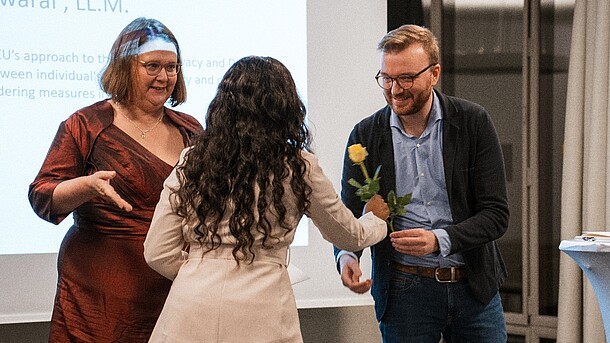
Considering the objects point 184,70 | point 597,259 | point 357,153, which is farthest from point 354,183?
point 184,70

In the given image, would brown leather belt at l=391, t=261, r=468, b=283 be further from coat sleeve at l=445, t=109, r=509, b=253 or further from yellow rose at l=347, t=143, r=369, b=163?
yellow rose at l=347, t=143, r=369, b=163

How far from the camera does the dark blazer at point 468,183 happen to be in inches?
105

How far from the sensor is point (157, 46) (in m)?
2.65

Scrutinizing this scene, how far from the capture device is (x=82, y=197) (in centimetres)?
244

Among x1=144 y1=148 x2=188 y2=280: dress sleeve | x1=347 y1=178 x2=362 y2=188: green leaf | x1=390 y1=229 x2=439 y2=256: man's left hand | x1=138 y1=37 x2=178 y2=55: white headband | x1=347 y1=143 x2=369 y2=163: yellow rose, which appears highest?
x1=138 y1=37 x2=178 y2=55: white headband

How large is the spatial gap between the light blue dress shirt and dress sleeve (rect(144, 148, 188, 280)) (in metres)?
0.78

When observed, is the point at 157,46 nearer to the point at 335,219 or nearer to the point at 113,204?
the point at 113,204

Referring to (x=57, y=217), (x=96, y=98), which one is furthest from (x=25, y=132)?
(x=57, y=217)

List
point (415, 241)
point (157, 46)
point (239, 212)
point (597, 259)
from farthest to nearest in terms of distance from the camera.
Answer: point (597, 259) < point (157, 46) < point (415, 241) < point (239, 212)

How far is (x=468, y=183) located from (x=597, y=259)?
53cm

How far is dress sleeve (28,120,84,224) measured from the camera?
252 cm

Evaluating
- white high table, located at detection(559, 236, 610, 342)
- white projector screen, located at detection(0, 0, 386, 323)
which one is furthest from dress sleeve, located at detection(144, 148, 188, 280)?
white projector screen, located at detection(0, 0, 386, 323)

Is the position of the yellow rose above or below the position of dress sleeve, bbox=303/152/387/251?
above

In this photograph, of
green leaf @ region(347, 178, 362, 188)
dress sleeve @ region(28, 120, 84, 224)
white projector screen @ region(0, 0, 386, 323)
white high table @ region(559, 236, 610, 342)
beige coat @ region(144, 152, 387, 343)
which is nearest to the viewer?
beige coat @ region(144, 152, 387, 343)
